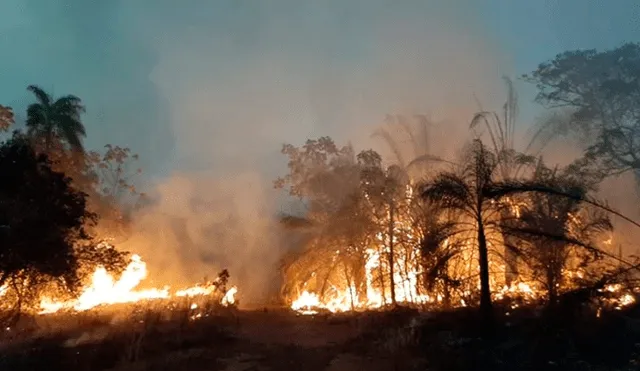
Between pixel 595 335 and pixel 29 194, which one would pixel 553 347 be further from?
pixel 29 194

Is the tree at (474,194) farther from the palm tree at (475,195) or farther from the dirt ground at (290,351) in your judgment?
the dirt ground at (290,351)

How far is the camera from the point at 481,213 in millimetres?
18578

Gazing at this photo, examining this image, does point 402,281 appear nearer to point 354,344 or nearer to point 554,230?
point 554,230

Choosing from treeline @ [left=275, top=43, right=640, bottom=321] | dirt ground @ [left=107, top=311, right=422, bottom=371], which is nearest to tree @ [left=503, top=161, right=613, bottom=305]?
treeline @ [left=275, top=43, right=640, bottom=321]

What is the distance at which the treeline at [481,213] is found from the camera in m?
16.8

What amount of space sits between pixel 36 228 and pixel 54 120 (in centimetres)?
1494

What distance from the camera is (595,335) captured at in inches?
591

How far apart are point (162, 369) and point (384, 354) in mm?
6070

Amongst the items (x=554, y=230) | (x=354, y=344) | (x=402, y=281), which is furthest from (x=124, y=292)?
(x=554, y=230)

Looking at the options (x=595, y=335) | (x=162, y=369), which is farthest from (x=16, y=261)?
(x=595, y=335)

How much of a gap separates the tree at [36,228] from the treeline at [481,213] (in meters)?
11.5

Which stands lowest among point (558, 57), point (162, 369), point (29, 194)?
point (162, 369)

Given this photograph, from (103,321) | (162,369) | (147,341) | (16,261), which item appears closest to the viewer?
(162,369)

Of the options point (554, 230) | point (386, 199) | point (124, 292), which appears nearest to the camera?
point (554, 230)
